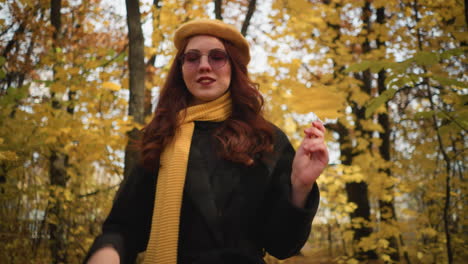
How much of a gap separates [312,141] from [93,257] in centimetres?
90

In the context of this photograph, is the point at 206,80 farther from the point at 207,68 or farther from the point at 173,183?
the point at 173,183

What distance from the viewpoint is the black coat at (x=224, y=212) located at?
1.17 meters

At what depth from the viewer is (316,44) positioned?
14.5ft

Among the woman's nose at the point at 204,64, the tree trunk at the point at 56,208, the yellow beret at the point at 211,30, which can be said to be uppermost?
the yellow beret at the point at 211,30

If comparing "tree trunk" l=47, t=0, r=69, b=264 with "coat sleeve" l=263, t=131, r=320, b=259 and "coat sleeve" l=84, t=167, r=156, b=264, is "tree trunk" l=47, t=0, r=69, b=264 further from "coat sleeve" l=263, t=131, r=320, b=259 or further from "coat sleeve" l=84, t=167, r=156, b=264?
"coat sleeve" l=263, t=131, r=320, b=259

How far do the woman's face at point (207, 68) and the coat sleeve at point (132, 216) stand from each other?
1.54 ft

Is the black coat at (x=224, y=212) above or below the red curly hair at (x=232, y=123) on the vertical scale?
below

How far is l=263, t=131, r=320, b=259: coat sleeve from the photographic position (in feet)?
3.80

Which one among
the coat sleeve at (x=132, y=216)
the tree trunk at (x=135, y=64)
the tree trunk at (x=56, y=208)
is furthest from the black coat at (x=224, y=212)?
the tree trunk at (x=56, y=208)

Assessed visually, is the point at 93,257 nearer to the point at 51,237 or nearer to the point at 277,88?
the point at 51,237

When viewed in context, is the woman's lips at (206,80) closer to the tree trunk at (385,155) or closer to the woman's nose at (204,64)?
the woman's nose at (204,64)

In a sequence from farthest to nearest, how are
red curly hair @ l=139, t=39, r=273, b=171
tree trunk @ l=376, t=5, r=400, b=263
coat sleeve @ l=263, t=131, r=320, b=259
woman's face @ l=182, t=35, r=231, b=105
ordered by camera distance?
tree trunk @ l=376, t=5, r=400, b=263, woman's face @ l=182, t=35, r=231, b=105, red curly hair @ l=139, t=39, r=273, b=171, coat sleeve @ l=263, t=131, r=320, b=259

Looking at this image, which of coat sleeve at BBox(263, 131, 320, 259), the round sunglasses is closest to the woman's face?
the round sunglasses

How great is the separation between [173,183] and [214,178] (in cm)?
17
